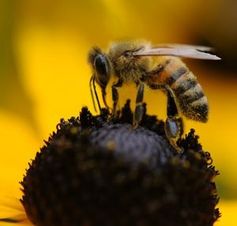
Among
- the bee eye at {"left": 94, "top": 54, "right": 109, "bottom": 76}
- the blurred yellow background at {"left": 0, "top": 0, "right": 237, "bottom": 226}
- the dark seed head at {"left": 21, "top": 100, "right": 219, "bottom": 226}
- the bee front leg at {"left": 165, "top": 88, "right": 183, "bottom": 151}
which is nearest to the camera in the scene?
the dark seed head at {"left": 21, "top": 100, "right": 219, "bottom": 226}

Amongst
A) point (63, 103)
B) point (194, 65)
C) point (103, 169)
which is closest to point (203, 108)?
point (103, 169)

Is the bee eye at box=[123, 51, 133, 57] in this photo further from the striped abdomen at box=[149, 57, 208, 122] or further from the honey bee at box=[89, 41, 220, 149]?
the striped abdomen at box=[149, 57, 208, 122]

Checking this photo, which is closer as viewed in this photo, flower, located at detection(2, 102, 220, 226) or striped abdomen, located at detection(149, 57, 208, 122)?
flower, located at detection(2, 102, 220, 226)

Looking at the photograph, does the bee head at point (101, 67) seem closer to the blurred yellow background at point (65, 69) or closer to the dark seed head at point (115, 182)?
the dark seed head at point (115, 182)

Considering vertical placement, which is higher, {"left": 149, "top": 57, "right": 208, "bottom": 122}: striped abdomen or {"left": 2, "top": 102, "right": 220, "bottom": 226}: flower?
{"left": 149, "top": 57, "right": 208, "bottom": 122}: striped abdomen

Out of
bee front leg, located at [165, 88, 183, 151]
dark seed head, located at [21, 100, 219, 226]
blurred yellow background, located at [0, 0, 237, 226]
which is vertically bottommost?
dark seed head, located at [21, 100, 219, 226]

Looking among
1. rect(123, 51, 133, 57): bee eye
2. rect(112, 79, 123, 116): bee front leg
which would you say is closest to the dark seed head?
rect(112, 79, 123, 116): bee front leg

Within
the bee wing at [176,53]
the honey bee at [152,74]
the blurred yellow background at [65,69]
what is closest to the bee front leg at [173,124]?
the honey bee at [152,74]
